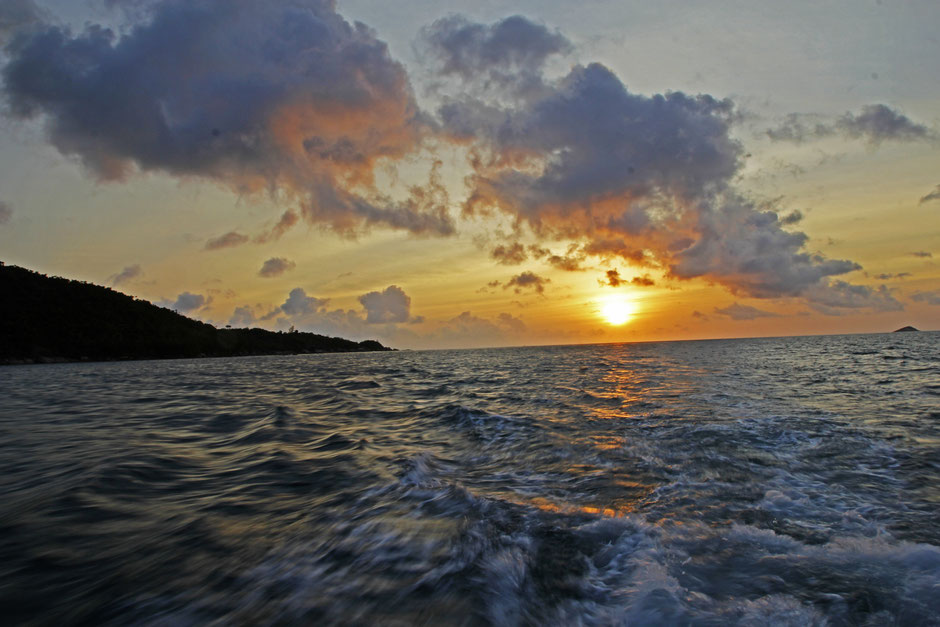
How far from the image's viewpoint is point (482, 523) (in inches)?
247

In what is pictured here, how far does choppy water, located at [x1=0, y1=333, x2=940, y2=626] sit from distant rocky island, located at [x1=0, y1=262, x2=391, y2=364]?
3823 inches

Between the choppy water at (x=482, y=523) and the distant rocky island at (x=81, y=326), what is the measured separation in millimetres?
97093

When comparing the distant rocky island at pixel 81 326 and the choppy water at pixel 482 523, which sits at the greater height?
the distant rocky island at pixel 81 326

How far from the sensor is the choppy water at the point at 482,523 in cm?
421

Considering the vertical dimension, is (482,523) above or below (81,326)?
below

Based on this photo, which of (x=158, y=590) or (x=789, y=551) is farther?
(x=789, y=551)

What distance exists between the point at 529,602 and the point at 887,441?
1081 centimetres

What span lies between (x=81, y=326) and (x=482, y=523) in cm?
12053

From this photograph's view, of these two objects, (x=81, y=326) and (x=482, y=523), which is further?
(x=81, y=326)

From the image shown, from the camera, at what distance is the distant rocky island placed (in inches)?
3253

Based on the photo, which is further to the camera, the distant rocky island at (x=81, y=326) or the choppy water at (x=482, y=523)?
the distant rocky island at (x=81, y=326)

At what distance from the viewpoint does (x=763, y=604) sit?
13.4ft

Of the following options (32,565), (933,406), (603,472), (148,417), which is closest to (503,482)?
(603,472)

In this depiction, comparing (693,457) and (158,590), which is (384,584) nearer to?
(158,590)
